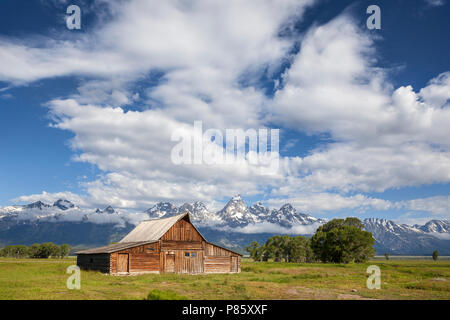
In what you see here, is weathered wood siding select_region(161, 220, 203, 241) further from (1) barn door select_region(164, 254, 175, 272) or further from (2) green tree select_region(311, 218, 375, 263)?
(2) green tree select_region(311, 218, 375, 263)

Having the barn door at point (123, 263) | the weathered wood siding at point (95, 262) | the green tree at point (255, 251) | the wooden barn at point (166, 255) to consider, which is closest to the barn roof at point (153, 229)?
the wooden barn at point (166, 255)

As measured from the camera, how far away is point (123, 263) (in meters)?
43.6

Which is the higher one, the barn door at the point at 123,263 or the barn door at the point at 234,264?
the barn door at the point at 123,263

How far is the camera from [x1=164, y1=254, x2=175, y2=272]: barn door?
4697 centimetres

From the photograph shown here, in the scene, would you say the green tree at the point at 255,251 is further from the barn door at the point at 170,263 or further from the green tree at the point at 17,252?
the green tree at the point at 17,252

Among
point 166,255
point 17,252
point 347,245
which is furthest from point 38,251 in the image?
point 347,245

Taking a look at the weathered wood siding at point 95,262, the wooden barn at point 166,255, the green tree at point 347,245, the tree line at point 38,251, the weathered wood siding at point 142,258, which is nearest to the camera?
the weathered wood siding at point 142,258

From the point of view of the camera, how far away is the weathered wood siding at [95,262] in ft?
143

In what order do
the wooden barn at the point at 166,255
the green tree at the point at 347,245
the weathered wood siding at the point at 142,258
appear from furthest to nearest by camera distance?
the green tree at the point at 347,245 → the wooden barn at the point at 166,255 → the weathered wood siding at the point at 142,258

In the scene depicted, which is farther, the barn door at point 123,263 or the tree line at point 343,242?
the tree line at point 343,242

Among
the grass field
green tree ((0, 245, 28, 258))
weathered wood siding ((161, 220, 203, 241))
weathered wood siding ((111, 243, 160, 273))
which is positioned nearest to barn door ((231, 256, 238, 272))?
weathered wood siding ((161, 220, 203, 241))

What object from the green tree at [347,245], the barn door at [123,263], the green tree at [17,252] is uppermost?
the barn door at [123,263]
